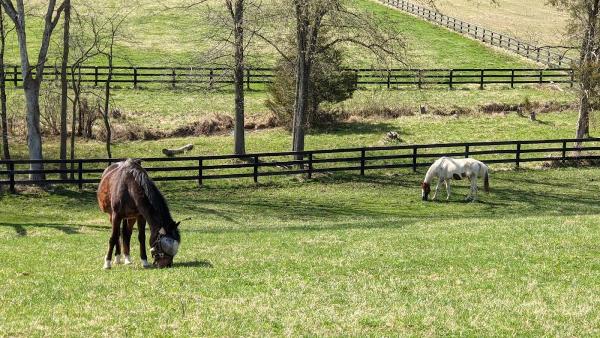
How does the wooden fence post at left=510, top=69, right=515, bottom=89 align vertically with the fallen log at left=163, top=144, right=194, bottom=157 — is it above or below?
above

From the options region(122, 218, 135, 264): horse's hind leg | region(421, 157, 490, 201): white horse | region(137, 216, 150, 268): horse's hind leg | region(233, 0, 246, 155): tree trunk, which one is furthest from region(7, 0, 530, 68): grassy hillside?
region(137, 216, 150, 268): horse's hind leg

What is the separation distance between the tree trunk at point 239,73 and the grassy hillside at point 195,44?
1862 cm

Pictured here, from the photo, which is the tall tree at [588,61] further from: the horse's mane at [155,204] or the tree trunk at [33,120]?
the horse's mane at [155,204]

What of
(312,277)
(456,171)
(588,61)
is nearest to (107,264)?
(312,277)

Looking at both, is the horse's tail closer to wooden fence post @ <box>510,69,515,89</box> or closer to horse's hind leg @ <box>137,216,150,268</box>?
horse's hind leg @ <box>137,216,150,268</box>

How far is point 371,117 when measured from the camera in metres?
44.6

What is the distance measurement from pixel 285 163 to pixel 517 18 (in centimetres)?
5431

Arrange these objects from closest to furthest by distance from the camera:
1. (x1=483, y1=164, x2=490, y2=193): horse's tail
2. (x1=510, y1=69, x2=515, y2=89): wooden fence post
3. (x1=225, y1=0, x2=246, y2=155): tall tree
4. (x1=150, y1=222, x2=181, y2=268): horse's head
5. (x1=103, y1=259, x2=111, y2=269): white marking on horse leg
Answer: (x1=150, y1=222, x2=181, y2=268): horse's head < (x1=103, y1=259, x2=111, y2=269): white marking on horse leg < (x1=483, y1=164, x2=490, y2=193): horse's tail < (x1=225, y1=0, x2=246, y2=155): tall tree < (x1=510, y1=69, x2=515, y2=89): wooden fence post

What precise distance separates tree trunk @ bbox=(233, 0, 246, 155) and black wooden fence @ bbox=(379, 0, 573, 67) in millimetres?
29615

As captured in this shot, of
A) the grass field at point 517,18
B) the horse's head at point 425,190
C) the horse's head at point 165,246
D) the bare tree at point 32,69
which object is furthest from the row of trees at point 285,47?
the grass field at point 517,18

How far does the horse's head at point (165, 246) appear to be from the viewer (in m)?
13.3

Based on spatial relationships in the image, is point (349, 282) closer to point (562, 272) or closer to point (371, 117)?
point (562, 272)

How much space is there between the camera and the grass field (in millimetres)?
70438

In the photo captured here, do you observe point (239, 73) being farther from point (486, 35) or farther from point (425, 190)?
point (486, 35)
